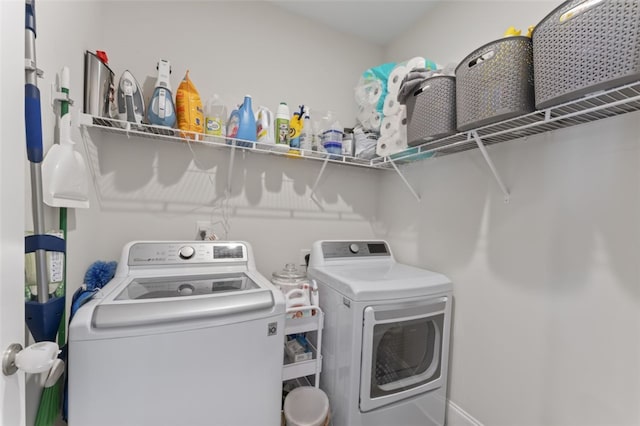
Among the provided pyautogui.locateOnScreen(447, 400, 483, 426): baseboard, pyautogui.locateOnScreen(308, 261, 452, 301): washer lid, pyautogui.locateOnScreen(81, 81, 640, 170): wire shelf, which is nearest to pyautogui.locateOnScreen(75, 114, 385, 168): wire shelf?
pyautogui.locateOnScreen(81, 81, 640, 170): wire shelf

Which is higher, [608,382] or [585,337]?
[585,337]

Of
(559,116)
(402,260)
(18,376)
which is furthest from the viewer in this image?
(402,260)

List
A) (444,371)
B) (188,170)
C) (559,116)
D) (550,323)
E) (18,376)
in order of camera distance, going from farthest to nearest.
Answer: (188,170), (444,371), (550,323), (559,116), (18,376)

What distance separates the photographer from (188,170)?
1.74 m

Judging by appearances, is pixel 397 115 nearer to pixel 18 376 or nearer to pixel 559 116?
pixel 559 116

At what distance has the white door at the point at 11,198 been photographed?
19.6 inches

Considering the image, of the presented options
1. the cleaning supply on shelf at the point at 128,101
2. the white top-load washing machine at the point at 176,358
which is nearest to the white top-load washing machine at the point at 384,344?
the white top-load washing machine at the point at 176,358

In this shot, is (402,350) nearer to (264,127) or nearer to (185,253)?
(185,253)

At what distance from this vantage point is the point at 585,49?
85 centimetres

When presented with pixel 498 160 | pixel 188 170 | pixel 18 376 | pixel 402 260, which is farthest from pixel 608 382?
pixel 188 170

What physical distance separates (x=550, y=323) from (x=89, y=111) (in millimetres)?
2408

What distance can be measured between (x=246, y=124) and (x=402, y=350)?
163 cm

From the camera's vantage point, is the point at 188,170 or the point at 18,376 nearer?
the point at 18,376

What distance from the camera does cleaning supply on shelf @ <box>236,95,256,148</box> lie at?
1.57 m
